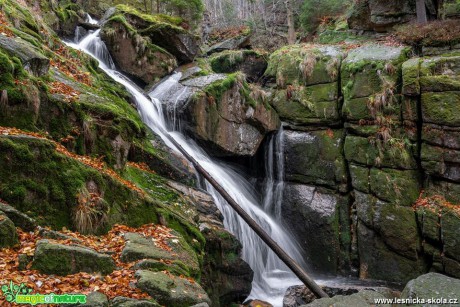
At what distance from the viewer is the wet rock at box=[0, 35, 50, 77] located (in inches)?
247

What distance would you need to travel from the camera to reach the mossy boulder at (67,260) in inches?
153

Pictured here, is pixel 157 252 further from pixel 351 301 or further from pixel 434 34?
pixel 434 34

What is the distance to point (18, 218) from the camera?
4.48 meters

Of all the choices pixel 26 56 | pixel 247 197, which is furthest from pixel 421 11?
pixel 26 56

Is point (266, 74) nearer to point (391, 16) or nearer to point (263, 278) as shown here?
point (391, 16)

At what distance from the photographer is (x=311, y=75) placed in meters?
14.1

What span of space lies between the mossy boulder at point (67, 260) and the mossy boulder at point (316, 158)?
1002 centimetres

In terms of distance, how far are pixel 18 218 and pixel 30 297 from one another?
1.47 metres

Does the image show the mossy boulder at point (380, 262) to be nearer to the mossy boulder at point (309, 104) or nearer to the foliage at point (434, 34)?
the mossy boulder at point (309, 104)

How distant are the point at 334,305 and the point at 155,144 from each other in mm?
6538

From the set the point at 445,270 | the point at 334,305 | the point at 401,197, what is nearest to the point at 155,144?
the point at 334,305

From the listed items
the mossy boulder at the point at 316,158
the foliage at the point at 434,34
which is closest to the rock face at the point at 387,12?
the foliage at the point at 434,34

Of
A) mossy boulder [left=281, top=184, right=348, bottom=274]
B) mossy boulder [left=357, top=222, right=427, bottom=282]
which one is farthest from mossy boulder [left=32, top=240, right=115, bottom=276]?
mossy boulder [left=357, top=222, right=427, bottom=282]

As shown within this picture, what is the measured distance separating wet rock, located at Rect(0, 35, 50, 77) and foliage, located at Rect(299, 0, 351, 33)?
1815 cm
